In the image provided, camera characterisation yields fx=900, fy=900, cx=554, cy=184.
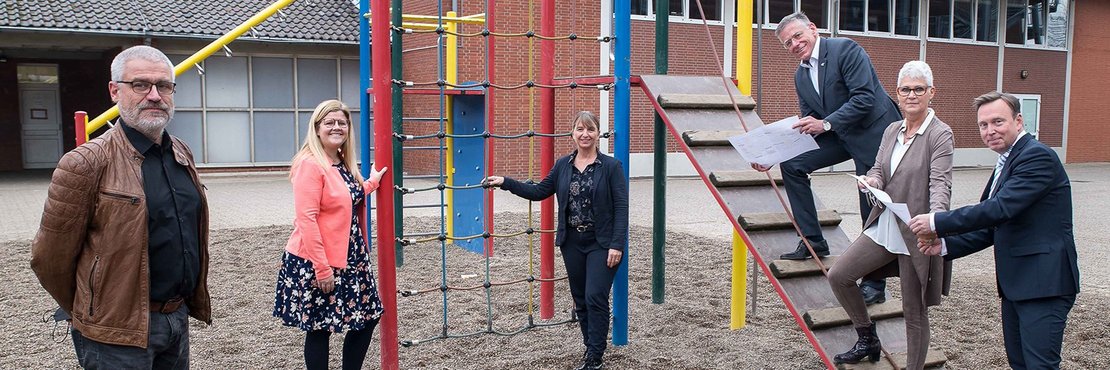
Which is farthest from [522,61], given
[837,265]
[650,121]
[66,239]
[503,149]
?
[66,239]

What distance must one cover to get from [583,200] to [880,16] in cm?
1909

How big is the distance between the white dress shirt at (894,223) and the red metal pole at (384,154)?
227cm

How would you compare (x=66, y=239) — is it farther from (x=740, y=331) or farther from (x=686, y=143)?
(x=740, y=331)

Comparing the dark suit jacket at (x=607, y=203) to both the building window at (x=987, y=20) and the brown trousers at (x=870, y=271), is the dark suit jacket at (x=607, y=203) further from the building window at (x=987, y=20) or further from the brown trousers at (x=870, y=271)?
the building window at (x=987, y=20)

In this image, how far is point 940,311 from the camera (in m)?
6.25

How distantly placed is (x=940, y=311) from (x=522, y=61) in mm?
11583

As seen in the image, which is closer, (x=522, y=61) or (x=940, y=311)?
(x=940, y=311)

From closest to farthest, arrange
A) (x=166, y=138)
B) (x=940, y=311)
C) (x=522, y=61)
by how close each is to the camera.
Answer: (x=166, y=138)
(x=940, y=311)
(x=522, y=61)

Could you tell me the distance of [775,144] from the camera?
454 cm

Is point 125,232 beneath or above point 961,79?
beneath

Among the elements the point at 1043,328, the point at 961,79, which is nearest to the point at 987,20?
the point at 961,79

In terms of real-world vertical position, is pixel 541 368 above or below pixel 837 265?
below

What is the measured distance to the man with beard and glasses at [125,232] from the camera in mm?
2643

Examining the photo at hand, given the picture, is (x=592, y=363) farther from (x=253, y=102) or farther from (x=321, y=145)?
(x=253, y=102)
